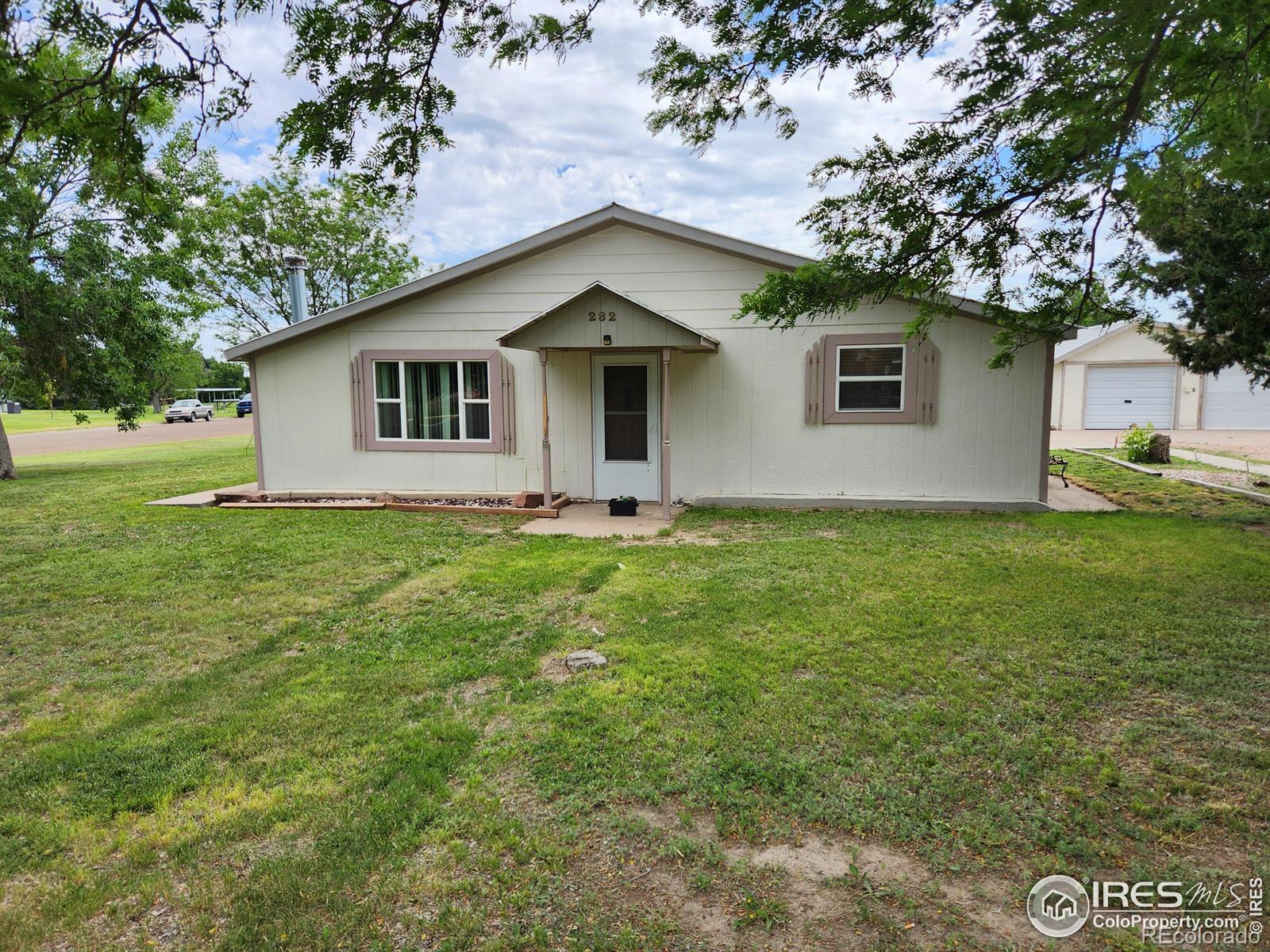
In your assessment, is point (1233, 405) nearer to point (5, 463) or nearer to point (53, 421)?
point (5, 463)

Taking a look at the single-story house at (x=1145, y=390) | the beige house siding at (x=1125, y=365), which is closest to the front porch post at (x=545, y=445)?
the beige house siding at (x=1125, y=365)

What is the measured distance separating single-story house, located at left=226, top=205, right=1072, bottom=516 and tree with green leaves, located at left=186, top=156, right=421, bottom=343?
1173cm

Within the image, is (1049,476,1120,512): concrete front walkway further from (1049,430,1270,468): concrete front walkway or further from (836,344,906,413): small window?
(1049,430,1270,468): concrete front walkway

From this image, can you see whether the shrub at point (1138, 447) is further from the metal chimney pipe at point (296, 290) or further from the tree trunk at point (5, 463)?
the tree trunk at point (5, 463)

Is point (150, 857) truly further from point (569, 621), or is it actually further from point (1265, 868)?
point (1265, 868)

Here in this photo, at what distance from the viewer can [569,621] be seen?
4973 millimetres

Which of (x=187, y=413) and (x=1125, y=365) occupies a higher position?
(x=1125, y=365)

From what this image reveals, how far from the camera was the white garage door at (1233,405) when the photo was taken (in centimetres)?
2141

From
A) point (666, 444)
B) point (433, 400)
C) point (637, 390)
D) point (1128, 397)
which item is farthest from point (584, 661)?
point (1128, 397)

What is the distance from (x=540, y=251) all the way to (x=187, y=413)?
37687mm

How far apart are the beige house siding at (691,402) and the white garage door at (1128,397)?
55.0 ft

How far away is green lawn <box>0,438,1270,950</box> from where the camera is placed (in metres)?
2.27

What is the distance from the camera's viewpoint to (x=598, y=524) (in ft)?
28.4

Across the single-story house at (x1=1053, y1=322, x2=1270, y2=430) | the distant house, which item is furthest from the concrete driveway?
the distant house
